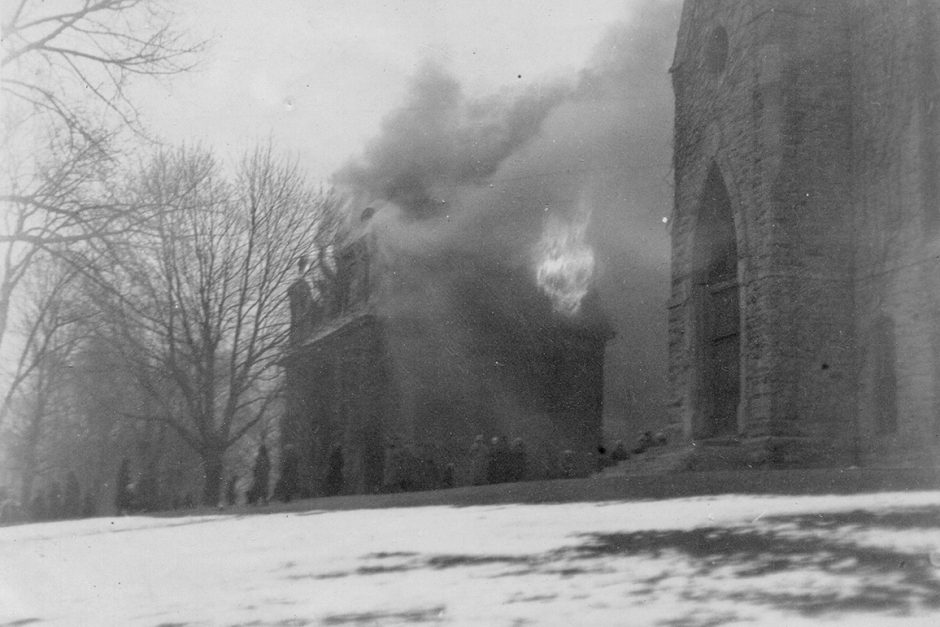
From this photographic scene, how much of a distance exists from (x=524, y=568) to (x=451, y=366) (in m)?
13.9

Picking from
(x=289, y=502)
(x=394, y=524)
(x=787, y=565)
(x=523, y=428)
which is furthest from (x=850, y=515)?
(x=523, y=428)

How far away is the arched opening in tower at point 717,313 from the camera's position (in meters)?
16.4

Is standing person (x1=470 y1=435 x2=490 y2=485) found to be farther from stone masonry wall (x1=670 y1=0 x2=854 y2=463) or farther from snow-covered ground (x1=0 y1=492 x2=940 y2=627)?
snow-covered ground (x1=0 y1=492 x2=940 y2=627)

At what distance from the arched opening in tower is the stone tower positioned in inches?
1.2

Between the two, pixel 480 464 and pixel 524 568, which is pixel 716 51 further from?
pixel 524 568

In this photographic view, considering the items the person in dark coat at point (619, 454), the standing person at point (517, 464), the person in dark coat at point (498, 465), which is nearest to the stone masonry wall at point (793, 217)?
the person in dark coat at point (619, 454)

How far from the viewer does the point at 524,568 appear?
720 cm

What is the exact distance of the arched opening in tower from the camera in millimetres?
16391

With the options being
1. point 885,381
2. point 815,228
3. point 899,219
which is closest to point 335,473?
point 815,228

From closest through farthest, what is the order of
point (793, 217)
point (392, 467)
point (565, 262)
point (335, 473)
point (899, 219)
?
point (899, 219)
point (793, 217)
point (335, 473)
point (392, 467)
point (565, 262)

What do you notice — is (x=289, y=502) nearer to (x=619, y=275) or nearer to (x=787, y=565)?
(x=619, y=275)

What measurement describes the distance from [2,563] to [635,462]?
8162 millimetres

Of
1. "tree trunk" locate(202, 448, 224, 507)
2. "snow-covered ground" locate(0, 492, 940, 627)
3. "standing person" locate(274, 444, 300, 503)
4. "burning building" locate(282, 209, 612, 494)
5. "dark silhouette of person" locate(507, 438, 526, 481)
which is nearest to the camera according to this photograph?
"snow-covered ground" locate(0, 492, 940, 627)

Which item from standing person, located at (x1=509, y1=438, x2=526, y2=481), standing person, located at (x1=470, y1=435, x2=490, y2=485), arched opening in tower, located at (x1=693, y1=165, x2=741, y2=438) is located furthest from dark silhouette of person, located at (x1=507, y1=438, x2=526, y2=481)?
arched opening in tower, located at (x1=693, y1=165, x2=741, y2=438)
